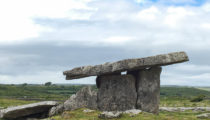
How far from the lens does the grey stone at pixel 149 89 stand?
26766mm

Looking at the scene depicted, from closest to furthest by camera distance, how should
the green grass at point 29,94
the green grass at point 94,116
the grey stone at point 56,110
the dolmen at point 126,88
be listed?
1. the green grass at point 94,116
2. the dolmen at point 126,88
3. the grey stone at point 56,110
4. the green grass at point 29,94

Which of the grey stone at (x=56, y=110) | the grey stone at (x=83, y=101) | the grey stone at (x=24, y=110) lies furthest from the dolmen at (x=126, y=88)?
the grey stone at (x=24, y=110)

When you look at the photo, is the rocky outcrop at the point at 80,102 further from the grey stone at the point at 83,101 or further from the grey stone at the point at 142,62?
the grey stone at the point at 142,62

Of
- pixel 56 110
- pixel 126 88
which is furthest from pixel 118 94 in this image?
pixel 56 110

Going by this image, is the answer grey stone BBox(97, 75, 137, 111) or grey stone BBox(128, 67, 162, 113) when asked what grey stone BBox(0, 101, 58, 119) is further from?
grey stone BBox(128, 67, 162, 113)

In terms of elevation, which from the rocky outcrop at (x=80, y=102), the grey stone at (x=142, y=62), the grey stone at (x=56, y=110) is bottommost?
the grey stone at (x=56, y=110)

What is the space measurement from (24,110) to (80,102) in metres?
5.10

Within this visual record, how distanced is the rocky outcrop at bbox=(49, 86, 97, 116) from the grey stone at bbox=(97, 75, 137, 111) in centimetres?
71

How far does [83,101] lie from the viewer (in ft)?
90.1

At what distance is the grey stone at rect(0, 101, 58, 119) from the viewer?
26594 mm

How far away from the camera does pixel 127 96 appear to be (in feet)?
87.5

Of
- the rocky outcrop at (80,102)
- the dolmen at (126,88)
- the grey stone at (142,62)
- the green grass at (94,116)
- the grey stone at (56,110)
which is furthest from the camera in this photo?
the rocky outcrop at (80,102)

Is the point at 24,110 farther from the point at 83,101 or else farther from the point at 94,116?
the point at 94,116

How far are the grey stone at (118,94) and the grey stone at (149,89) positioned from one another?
64 cm
